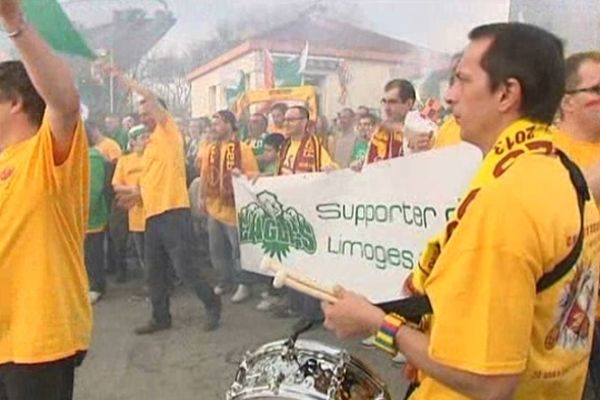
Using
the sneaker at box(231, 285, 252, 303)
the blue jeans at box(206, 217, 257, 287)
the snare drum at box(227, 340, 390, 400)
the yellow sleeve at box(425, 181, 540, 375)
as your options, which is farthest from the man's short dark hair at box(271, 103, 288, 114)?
the yellow sleeve at box(425, 181, 540, 375)

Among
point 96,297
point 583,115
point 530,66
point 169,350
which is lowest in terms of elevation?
point 169,350

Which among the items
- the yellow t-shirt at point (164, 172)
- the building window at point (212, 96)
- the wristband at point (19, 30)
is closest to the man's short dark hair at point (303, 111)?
the building window at point (212, 96)

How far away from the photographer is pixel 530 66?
1700mm

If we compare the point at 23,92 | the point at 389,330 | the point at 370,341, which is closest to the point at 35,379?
the point at 23,92

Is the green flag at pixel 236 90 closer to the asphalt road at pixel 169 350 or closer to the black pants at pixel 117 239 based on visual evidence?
the black pants at pixel 117 239

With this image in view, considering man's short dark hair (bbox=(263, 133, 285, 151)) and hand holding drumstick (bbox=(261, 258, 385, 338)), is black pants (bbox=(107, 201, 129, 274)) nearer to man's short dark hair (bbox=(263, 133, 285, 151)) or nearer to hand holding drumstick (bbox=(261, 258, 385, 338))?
man's short dark hair (bbox=(263, 133, 285, 151))

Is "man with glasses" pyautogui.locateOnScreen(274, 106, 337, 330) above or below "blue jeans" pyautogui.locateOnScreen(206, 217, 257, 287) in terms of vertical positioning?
above

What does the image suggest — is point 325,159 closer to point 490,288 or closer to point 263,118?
point 263,118

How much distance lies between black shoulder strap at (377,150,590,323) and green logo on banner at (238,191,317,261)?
280 cm

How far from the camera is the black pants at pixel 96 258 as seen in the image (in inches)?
182

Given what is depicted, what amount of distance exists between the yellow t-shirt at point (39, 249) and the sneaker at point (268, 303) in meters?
1.96

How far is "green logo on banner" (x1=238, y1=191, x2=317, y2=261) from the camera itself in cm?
467

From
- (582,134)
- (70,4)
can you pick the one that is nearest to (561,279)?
(582,134)

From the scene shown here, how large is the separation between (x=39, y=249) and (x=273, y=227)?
2.20m
